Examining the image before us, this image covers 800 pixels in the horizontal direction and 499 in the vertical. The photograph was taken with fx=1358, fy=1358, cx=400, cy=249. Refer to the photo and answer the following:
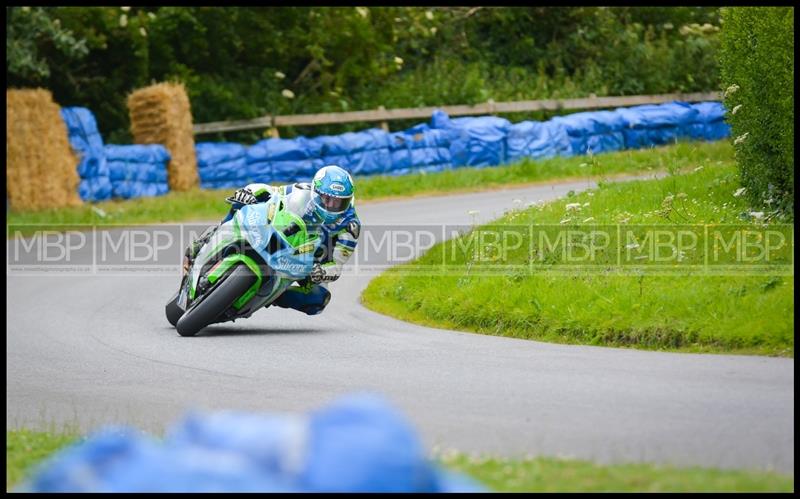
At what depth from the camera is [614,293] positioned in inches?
497

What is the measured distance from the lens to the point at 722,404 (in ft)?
28.8

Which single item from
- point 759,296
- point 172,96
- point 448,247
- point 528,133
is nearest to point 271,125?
point 172,96

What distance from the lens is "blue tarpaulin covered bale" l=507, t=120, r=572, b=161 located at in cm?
3036

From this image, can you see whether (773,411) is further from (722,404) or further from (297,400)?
(297,400)

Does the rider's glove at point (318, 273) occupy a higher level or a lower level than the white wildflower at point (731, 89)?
lower

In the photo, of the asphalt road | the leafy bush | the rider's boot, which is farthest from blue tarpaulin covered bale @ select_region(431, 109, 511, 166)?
the rider's boot

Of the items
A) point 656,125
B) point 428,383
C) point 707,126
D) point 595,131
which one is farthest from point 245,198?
point 707,126

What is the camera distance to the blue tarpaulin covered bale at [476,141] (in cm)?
2995

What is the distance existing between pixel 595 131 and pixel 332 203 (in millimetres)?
19149

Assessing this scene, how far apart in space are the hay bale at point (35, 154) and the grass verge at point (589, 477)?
1797 centimetres

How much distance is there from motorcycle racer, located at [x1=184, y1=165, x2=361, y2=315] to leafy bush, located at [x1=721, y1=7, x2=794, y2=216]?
412 cm

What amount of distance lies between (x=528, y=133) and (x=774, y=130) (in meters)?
17.0

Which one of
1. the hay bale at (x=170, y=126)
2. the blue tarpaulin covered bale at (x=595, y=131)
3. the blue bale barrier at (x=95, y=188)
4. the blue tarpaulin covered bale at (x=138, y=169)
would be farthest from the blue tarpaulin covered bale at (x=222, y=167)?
the blue tarpaulin covered bale at (x=595, y=131)

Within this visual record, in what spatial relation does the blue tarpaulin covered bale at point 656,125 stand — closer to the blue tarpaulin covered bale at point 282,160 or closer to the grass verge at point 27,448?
the blue tarpaulin covered bale at point 282,160
